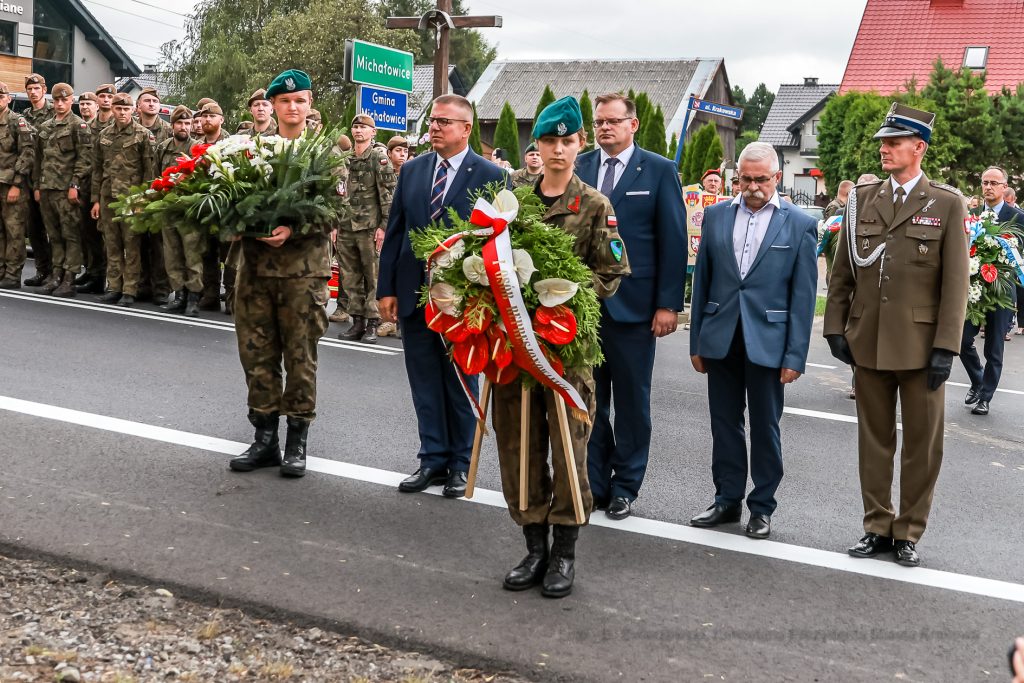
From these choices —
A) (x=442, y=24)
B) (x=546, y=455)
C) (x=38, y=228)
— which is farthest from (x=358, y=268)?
(x=546, y=455)

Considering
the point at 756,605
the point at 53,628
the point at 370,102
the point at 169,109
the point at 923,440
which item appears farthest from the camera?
the point at 169,109

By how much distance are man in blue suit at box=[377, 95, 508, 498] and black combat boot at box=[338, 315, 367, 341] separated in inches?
202

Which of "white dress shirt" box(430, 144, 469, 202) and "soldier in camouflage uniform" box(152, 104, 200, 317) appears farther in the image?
"soldier in camouflage uniform" box(152, 104, 200, 317)

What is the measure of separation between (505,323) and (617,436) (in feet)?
5.21

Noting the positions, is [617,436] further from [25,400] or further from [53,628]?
[25,400]

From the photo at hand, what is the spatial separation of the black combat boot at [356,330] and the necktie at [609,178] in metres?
5.91

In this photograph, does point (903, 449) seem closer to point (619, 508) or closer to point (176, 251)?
point (619, 508)

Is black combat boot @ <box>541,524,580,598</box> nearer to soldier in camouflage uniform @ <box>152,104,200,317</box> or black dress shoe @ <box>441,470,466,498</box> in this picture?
black dress shoe @ <box>441,470,466,498</box>

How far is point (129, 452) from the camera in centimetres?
580

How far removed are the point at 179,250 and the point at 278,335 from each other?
6.26m

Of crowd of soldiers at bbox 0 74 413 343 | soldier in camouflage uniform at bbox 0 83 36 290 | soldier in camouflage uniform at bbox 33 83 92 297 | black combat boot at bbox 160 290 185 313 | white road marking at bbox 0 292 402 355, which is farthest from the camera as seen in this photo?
soldier in camouflage uniform at bbox 0 83 36 290

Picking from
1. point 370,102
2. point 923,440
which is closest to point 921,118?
point 923,440

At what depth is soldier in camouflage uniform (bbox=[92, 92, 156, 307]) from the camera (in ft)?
37.4

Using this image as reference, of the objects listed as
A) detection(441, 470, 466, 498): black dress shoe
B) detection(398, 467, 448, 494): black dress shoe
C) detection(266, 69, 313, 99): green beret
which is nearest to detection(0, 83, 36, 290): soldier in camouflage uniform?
detection(266, 69, 313, 99): green beret
